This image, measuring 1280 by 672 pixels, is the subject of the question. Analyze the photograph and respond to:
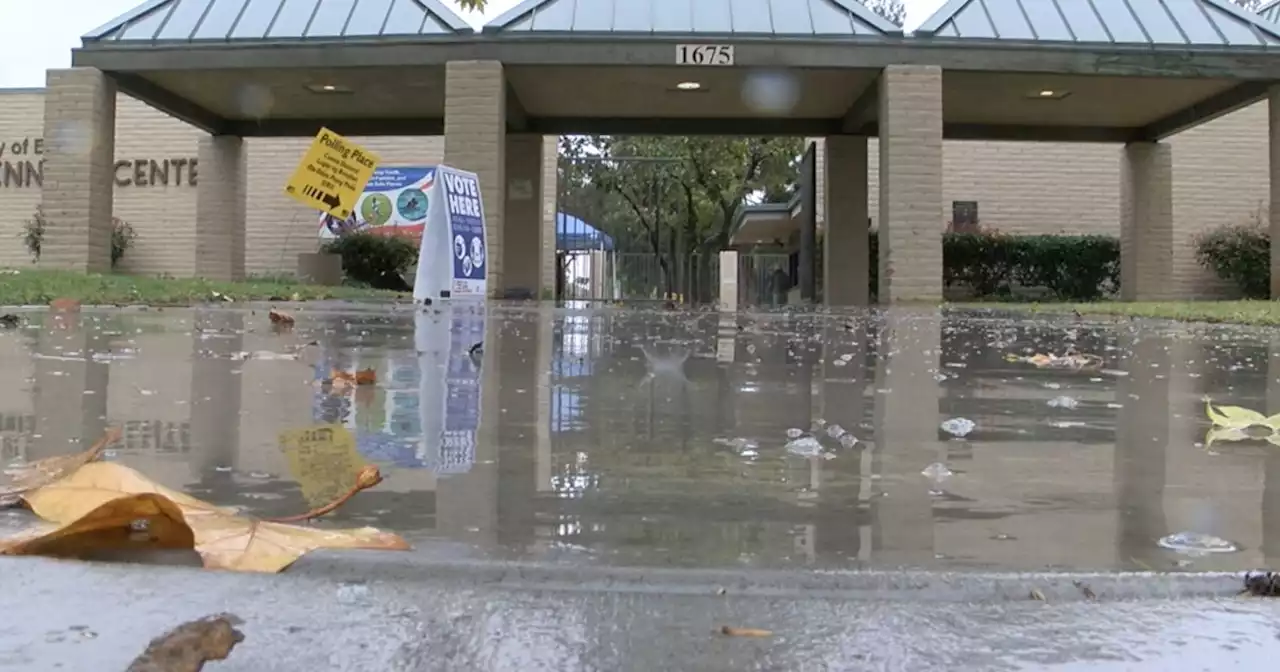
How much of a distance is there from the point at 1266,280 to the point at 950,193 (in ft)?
22.3

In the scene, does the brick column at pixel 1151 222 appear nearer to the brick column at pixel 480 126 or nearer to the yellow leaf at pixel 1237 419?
the brick column at pixel 480 126

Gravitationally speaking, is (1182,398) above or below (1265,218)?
below

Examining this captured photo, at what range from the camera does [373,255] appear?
2503 cm

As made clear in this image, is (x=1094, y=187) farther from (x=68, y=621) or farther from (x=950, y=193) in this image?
(x=68, y=621)

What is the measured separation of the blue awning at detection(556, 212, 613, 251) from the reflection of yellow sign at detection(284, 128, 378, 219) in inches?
496

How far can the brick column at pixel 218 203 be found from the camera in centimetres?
2223

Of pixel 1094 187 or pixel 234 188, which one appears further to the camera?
pixel 1094 187

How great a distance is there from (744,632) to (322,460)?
1.78 m

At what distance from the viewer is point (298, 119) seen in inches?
855

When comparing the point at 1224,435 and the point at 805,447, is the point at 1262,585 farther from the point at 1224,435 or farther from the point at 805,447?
the point at 1224,435

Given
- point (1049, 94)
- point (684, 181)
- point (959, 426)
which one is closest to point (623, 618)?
point (959, 426)

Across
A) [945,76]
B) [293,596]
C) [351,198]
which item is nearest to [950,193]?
[945,76]

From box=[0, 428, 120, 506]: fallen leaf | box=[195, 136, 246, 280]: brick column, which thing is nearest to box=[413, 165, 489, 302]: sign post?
box=[0, 428, 120, 506]: fallen leaf

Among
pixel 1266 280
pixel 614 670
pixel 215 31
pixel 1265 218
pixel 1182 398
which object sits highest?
pixel 215 31
